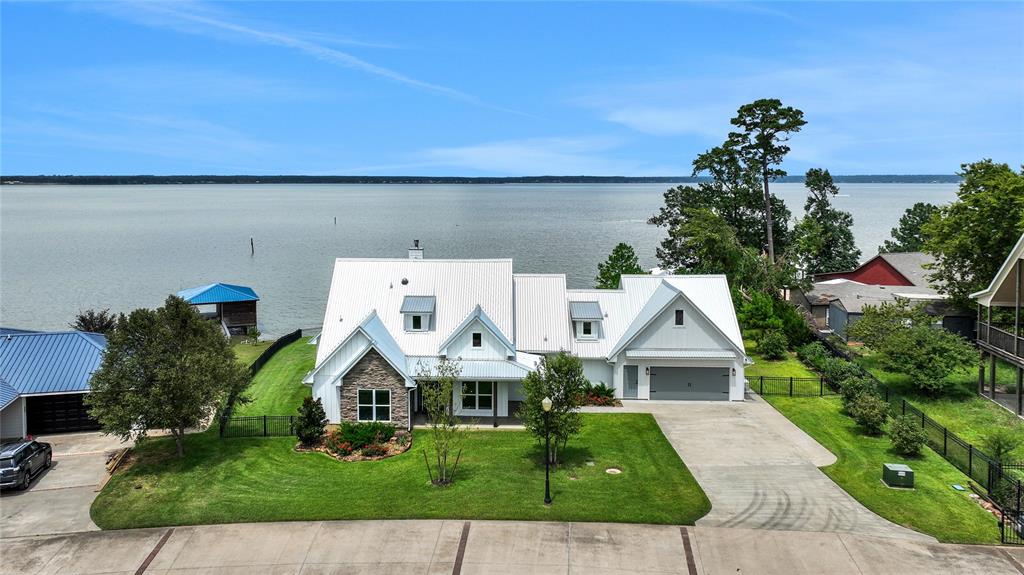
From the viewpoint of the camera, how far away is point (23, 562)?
65.5 ft

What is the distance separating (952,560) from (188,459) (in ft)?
84.7

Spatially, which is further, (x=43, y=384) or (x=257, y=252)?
(x=257, y=252)

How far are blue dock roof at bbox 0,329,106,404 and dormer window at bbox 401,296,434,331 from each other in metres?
13.6

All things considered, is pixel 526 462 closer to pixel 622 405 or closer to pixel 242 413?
pixel 622 405

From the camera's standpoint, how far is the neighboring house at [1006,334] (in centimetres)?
3281

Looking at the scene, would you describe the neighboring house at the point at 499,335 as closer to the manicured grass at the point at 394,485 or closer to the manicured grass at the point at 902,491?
the manicured grass at the point at 394,485

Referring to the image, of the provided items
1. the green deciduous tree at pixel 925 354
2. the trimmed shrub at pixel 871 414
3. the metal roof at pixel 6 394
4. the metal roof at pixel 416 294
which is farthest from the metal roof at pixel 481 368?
the green deciduous tree at pixel 925 354

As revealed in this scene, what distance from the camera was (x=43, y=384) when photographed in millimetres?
30312

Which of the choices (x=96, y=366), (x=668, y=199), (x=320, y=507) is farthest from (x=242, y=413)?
(x=668, y=199)

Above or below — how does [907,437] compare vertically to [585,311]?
below

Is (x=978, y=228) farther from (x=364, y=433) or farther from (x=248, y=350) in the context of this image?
(x=248, y=350)

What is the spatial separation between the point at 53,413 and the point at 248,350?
18852mm

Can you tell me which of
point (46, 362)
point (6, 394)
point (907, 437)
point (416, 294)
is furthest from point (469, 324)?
point (6, 394)

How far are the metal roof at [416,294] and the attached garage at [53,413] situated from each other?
1042 centimetres
